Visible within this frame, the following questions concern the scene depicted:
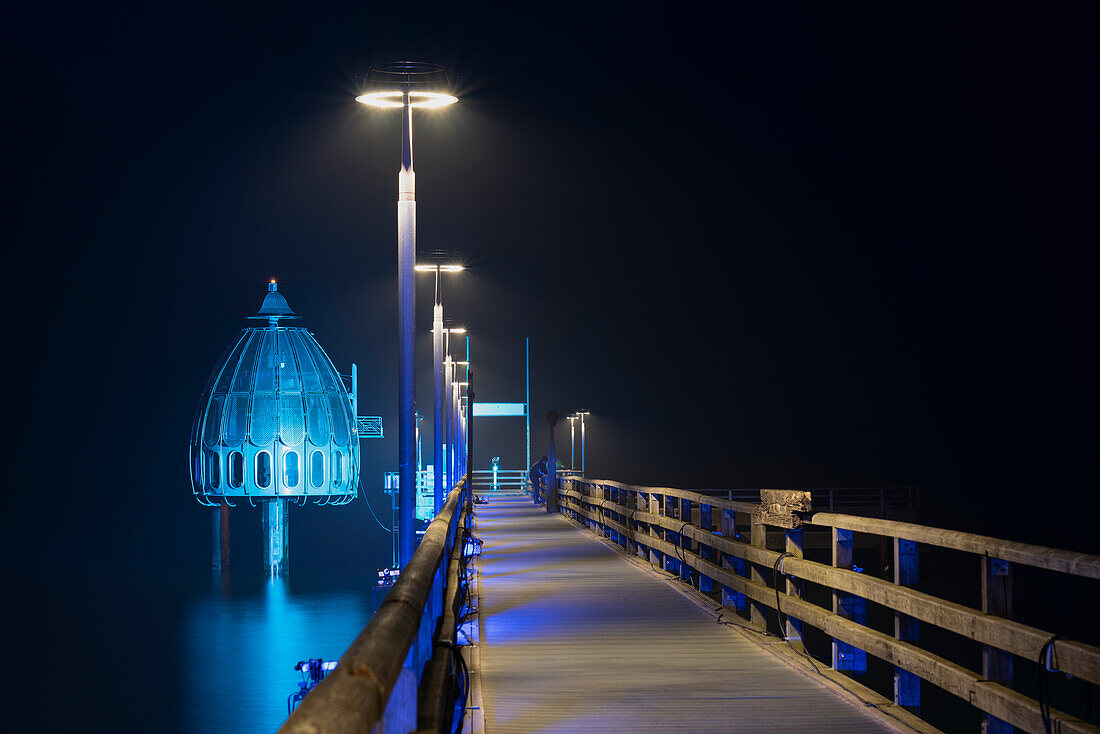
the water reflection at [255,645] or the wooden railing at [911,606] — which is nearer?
the wooden railing at [911,606]

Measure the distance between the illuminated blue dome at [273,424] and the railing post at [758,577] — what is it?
76585 millimetres

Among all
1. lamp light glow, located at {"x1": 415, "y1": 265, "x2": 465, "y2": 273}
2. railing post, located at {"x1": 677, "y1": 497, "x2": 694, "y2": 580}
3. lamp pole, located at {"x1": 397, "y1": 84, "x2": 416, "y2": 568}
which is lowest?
railing post, located at {"x1": 677, "y1": 497, "x2": 694, "y2": 580}

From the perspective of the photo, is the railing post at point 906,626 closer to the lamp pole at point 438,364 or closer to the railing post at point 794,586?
the railing post at point 794,586

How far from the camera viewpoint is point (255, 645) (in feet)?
259

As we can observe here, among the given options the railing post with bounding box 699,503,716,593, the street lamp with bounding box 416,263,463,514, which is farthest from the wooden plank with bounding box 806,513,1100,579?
the street lamp with bounding box 416,263,463,514

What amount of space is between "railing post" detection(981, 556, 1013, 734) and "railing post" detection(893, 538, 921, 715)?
1128mm

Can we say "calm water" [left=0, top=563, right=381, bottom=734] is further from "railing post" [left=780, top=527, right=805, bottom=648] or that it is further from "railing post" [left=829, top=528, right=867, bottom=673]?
"railing post" [left=829, top=528, right=867, bottom=673]

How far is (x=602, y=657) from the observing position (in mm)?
10211

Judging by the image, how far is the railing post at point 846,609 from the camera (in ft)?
29.3

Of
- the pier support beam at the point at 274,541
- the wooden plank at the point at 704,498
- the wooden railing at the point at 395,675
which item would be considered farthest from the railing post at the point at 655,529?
the pier support beam at the point at 274,541

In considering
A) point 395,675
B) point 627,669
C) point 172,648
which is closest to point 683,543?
point 627,669

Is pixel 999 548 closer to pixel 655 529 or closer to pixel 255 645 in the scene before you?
pixel 655 529

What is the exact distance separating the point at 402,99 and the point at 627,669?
11795 millimetres

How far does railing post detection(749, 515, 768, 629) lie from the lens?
448 inches
